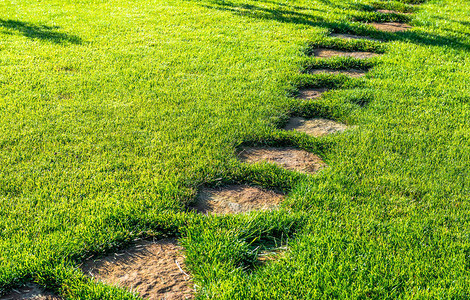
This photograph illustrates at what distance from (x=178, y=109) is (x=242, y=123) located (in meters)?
0.70

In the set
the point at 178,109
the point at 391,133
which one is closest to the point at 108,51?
the point at 178,109

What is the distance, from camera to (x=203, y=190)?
3066mm

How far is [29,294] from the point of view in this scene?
2.18 meters

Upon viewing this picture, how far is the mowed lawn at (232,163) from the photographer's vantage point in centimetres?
231

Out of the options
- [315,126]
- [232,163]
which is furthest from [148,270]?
[315,126]

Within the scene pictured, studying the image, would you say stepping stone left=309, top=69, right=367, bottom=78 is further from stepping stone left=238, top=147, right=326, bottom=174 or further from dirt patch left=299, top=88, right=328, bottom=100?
stepping stone left=238, top=147, right=326, bottom=174

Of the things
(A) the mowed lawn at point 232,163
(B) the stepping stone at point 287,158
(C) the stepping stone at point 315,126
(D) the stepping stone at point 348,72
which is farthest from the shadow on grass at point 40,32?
(B) the stepping stone at point 287,158

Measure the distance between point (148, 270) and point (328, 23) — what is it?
6.45m

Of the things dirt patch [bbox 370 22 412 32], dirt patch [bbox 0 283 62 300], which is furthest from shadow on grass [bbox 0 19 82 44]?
dirt patch [bbox 370 22 412 32]

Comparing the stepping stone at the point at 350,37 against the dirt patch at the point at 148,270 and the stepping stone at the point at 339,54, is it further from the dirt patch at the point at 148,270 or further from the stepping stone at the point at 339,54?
the dirt patch at the point at 148,270

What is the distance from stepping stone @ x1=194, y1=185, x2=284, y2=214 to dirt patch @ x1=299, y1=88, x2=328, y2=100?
1.92 metres

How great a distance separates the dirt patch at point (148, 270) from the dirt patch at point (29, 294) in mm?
223

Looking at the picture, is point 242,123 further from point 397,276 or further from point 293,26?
point 293,26

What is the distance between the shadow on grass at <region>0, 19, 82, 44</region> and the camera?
21.3ft
